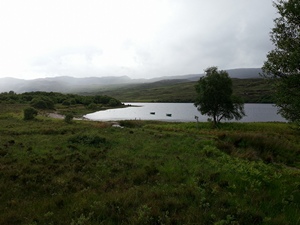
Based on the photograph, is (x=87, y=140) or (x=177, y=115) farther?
(x=177, y=115)

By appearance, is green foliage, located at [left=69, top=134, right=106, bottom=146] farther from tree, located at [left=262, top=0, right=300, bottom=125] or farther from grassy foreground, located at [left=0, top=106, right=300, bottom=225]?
tree, located at [left=262, top=0, right=300, bottom=125]

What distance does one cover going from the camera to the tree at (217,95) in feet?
185

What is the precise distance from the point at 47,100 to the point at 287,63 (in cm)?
12098

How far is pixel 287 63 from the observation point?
16.6m

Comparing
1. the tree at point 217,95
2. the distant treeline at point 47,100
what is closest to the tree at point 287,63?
the tree at point 217,95

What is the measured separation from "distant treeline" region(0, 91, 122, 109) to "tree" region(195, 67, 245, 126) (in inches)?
3261

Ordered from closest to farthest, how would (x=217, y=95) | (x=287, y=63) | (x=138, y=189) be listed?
(x=138, y=189) < (x=287, y=63) < (x=217, y=95)

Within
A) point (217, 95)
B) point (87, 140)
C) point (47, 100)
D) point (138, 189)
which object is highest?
point (47, 100)

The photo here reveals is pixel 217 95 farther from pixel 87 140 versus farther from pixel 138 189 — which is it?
pixel 138 189

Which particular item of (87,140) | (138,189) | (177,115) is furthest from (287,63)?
(177,115)

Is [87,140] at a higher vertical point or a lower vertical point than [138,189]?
lower

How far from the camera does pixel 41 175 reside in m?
14.8

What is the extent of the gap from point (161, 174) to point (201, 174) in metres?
2.51

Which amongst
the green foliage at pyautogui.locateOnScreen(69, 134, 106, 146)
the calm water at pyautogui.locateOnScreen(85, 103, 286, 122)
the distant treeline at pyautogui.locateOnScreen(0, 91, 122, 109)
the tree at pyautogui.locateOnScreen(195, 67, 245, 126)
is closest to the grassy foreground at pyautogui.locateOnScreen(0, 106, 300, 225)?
the green foliage at pyautogui.locateOnScreen(69, 134, 106, 146)
